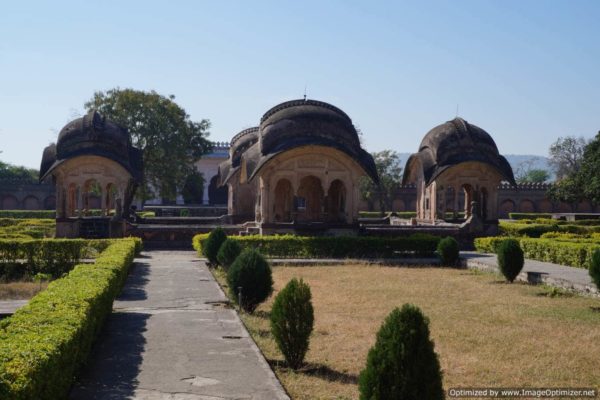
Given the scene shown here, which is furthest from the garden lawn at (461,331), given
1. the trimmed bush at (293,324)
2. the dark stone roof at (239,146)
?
the dark stone roof at (239,146)

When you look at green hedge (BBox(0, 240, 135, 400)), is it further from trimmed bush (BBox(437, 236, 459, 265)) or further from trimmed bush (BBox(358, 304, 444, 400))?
trimmed bush (BBox(437, 236, 459, 265))

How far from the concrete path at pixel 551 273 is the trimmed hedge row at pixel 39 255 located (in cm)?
1003

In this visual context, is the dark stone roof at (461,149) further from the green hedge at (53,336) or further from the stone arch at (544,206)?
the stone arch at (544,206)

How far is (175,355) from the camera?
809 cm

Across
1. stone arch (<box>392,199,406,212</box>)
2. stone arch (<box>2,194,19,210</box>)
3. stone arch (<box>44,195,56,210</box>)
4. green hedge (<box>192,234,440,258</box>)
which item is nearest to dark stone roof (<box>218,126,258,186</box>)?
green hedge (<box>192,234,440,258</box>)

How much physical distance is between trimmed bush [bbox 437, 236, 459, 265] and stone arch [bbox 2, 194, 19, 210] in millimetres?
41251

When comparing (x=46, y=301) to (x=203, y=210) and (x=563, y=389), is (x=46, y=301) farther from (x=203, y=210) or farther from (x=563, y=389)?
(x=203, y=210)

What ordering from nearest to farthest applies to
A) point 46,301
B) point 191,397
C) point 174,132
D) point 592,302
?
1. point 191,397
2. point 46,301
3. point 592,302
4. point 174,132

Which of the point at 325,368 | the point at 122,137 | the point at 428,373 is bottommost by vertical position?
the point at 325,368

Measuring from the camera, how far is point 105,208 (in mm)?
26719

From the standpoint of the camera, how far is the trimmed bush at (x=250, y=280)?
11.7 meters

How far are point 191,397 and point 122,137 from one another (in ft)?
69.8

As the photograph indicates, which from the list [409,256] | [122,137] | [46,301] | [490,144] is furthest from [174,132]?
[46,301]

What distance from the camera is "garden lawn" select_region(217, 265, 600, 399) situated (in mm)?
7957
